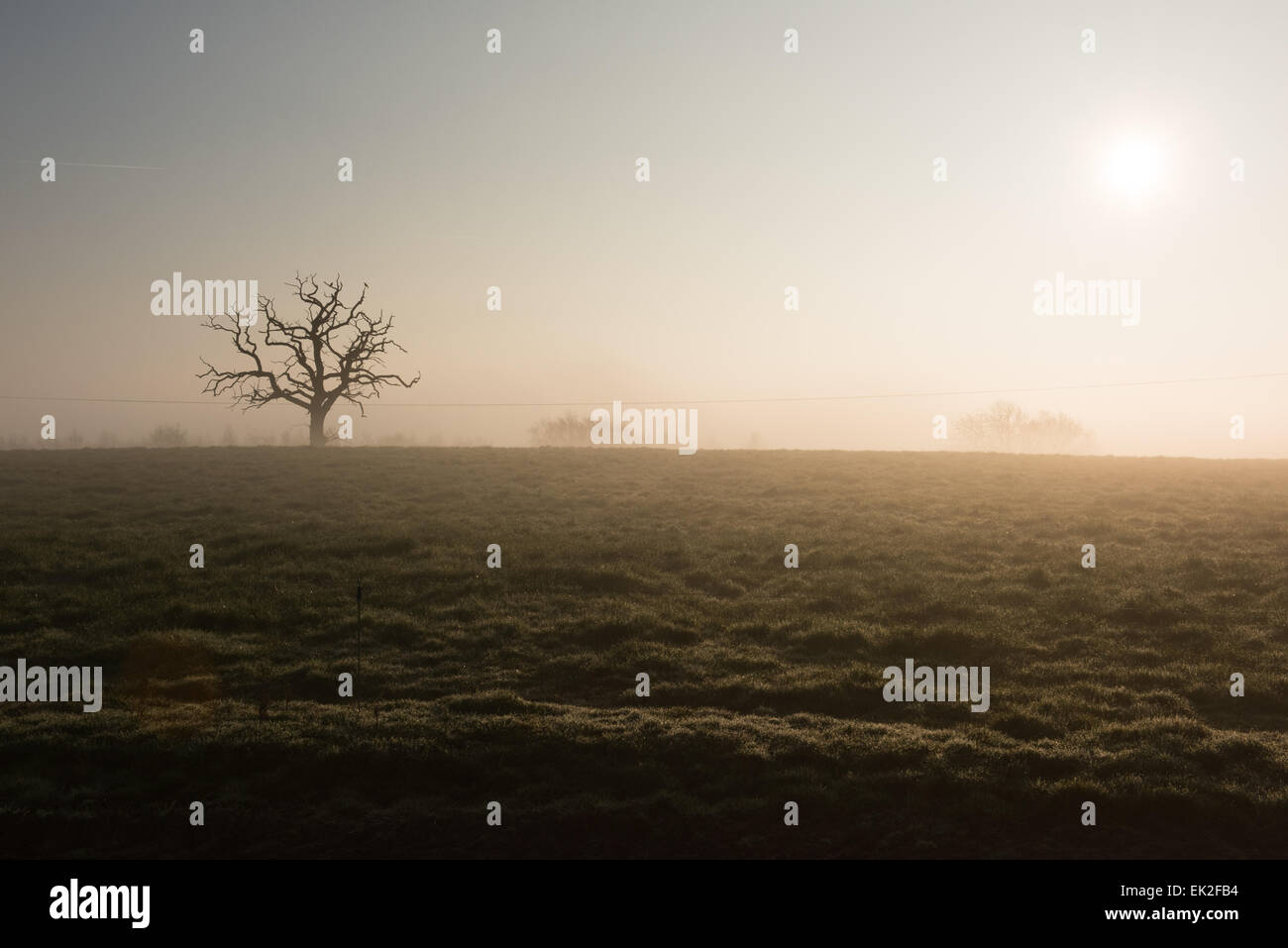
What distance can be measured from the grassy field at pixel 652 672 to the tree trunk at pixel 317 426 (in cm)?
2678

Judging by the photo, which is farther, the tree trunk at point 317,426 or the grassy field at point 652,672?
the tree trunk at point 317,426

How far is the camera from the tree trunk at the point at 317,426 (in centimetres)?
6887

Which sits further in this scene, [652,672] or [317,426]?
[317,426]

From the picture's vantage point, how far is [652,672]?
21391 millimetres

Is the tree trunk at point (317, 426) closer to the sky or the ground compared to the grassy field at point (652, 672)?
closer to the sky

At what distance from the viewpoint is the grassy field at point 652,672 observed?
14383 mm

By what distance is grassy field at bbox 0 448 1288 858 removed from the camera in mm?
14383

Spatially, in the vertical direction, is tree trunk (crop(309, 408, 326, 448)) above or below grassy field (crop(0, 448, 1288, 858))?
above

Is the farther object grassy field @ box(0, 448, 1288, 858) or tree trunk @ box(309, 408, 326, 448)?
tree trunk @ box(309, 408, 326, 448)

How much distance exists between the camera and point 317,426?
6925 centimetres

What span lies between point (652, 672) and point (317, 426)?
54418 millimetres

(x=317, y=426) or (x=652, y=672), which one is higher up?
(x=317, y=426)

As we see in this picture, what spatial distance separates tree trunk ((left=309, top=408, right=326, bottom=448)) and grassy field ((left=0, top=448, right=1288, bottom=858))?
26.8 metres
